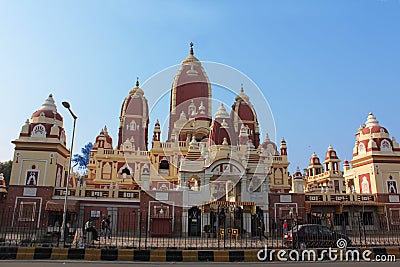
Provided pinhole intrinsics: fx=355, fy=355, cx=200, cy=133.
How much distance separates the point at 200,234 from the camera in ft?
79.6

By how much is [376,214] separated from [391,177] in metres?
3.32

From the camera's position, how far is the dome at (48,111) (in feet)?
92.9

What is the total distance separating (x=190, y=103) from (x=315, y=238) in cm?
2967

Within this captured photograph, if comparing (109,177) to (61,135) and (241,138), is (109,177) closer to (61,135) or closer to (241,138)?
(61,135)

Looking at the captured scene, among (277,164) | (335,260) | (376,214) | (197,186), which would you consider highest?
(277,164)

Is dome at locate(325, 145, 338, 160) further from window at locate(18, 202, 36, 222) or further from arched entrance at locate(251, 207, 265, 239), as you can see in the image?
window at locate(18, 202, 36, 222)

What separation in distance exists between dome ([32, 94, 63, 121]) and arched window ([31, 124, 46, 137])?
112 centimetres

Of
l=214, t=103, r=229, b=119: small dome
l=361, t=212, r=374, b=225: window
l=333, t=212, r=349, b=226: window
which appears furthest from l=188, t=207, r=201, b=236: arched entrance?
l=214, t=103, r=229, b=119: small dome

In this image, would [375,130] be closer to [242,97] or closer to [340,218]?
[340,218]

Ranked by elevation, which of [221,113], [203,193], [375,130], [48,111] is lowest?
[203,193]

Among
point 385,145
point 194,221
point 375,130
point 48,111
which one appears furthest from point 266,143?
point 48,111

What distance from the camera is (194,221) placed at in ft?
81.4

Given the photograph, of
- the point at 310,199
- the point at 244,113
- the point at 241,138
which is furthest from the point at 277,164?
the point at 310,199

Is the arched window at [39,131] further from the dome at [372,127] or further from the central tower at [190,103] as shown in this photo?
the dome at [372,127]
